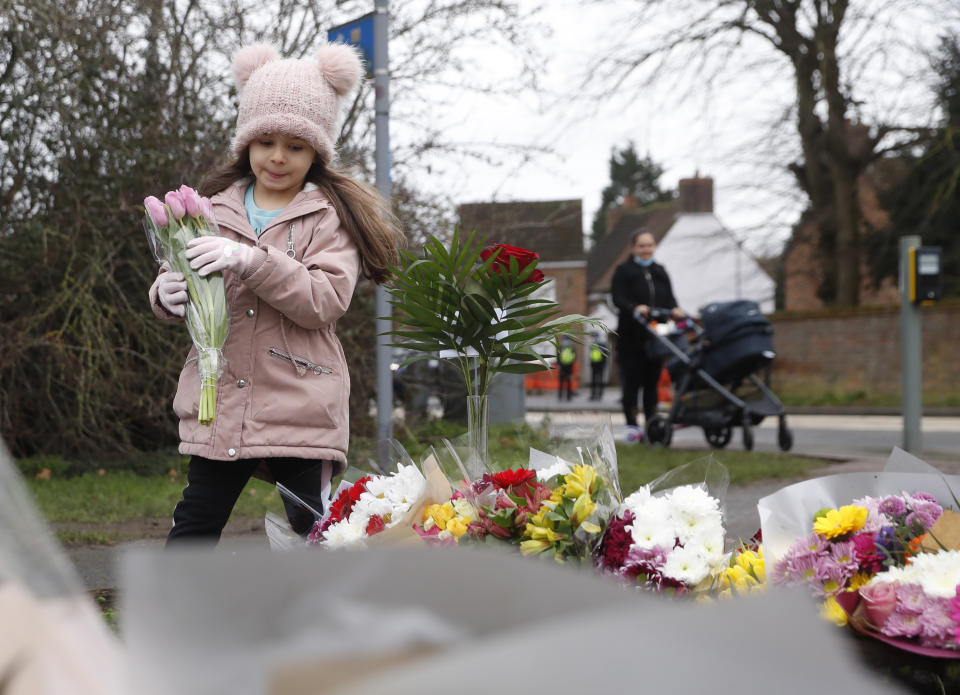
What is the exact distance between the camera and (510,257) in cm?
267

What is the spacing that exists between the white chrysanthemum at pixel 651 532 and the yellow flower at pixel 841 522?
29cm

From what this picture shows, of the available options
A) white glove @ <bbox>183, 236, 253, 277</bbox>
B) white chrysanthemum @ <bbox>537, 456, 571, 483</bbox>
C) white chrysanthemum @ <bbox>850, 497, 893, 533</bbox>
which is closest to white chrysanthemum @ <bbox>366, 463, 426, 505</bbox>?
white chrysanthemum @ <bbox>537, 456, 571, 483</bbox>

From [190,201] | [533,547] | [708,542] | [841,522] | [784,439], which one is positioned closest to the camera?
[841,522]

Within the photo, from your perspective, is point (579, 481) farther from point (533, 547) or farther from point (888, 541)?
point (888, 541)

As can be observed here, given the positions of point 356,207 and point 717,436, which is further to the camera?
point 717,436

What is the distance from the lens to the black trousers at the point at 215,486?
293cm

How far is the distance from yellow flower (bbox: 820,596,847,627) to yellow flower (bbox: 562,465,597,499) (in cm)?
52

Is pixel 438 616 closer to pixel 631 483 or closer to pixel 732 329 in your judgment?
pixel 631 483

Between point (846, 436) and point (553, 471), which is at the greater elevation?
point (553, 471)

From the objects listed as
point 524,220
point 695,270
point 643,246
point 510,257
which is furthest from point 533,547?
point 695,270

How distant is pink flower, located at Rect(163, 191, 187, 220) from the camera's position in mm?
2754

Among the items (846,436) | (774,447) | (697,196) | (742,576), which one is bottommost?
(846,436)

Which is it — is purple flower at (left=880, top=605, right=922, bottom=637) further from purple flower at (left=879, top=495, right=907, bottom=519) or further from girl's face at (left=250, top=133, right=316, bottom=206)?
girl's face at (left=250, top=133, right=316, bottom=206)

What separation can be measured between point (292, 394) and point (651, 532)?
4.34 ft
